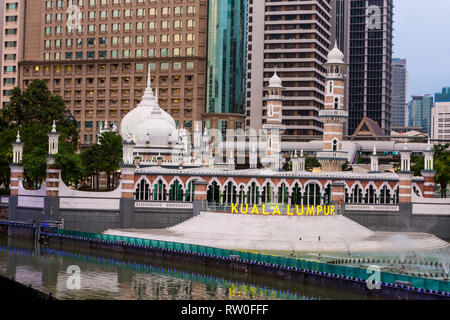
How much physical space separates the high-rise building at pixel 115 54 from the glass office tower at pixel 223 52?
5.66ft

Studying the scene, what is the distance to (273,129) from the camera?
93.9 metres

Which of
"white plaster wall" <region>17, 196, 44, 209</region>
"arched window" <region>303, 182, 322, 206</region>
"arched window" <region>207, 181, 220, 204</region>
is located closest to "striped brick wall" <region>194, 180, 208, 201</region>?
"arched window" <region>207, 181, 220, 204</region>

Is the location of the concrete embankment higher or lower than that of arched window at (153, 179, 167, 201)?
lower

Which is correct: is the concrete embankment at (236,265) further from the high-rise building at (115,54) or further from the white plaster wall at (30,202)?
the high-rise building at (115,54)

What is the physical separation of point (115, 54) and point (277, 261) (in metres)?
112

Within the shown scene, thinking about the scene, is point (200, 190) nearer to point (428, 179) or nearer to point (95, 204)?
point (95, 204)

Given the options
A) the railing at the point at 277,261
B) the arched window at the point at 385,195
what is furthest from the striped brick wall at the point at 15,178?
the arched window at the point at 385,195

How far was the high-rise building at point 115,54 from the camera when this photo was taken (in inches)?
5945

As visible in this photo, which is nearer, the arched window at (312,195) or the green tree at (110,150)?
the arched window at (312,195)

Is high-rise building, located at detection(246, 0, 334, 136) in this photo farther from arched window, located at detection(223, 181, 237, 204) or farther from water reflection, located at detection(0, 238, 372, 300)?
water reflection, located at detection(0, 238, 372, 300)

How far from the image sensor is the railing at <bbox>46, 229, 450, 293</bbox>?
42853 mm

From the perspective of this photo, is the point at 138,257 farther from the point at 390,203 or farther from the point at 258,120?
the point at 258,120

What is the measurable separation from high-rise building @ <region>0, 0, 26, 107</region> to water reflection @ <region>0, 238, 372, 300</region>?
109m
